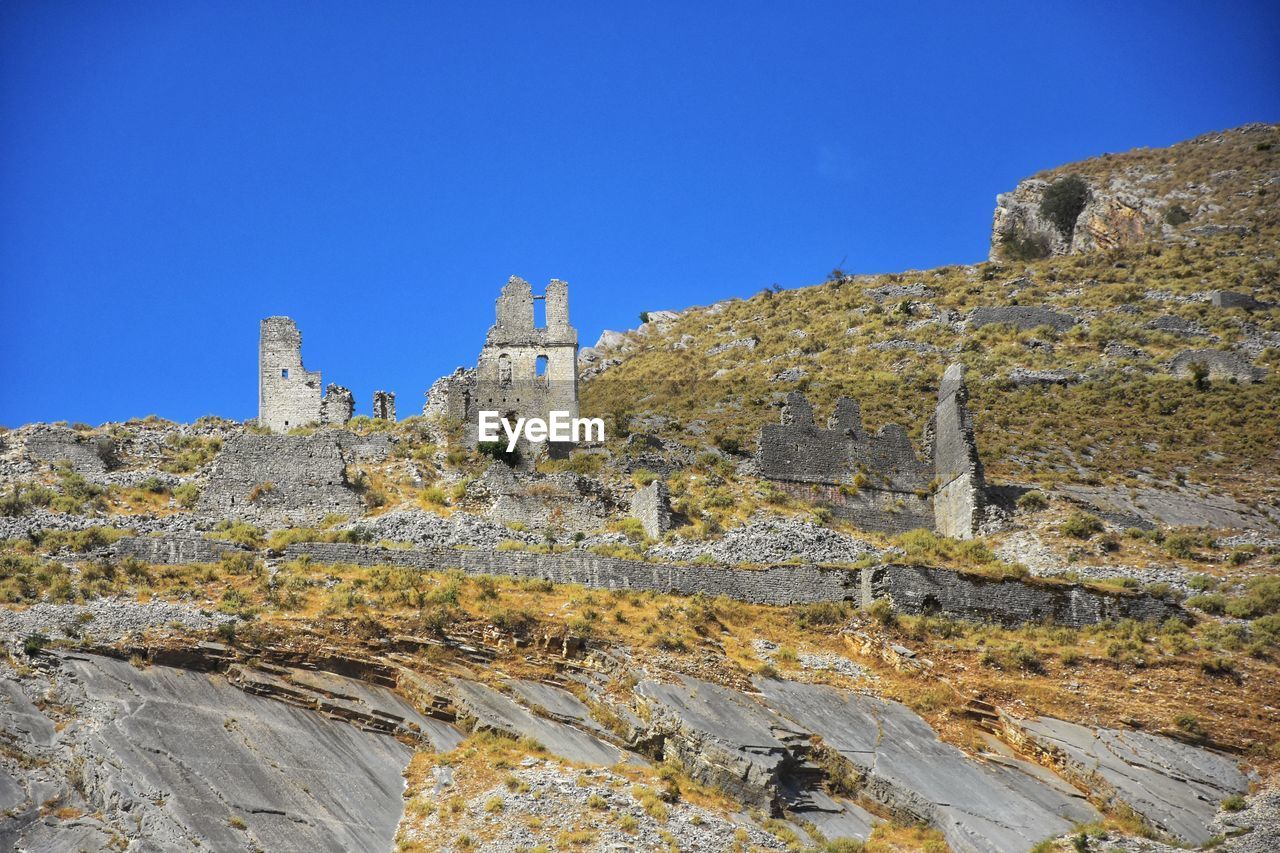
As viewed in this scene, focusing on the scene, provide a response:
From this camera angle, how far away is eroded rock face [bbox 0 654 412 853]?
25328 mm

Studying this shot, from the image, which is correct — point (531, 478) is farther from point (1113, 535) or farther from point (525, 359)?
point (1113, 535)

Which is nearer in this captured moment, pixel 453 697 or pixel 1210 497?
pixel 453 697

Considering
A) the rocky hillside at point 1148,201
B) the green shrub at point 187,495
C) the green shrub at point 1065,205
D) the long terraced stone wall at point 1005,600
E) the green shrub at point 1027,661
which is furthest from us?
the green shrub at point 1065,205

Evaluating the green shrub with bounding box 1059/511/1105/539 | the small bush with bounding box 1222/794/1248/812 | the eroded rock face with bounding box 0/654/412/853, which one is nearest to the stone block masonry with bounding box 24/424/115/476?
the eroded rock face with bounding box 0/654/412/853

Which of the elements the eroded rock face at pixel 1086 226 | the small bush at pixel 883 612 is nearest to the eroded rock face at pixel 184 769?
the small bush at pixel 883 612

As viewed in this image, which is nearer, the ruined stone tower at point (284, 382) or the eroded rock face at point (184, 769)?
the eroded rock face at point (184, 769)

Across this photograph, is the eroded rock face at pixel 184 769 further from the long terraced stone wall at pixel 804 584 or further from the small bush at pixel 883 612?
the small bush at pixel 883 612

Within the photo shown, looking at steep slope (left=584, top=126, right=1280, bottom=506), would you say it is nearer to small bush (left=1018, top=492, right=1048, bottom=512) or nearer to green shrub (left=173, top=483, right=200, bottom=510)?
small bush (left=1018, top=492, right=1048, bottom=512)

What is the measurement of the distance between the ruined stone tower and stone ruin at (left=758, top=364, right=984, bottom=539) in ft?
49.1

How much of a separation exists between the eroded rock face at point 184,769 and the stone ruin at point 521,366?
2236 centimetres

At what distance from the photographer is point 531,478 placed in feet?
155

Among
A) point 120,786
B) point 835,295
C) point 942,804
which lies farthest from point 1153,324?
point 120,786

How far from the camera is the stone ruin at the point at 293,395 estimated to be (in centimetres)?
5316

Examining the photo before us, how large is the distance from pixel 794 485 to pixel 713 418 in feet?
36.6
